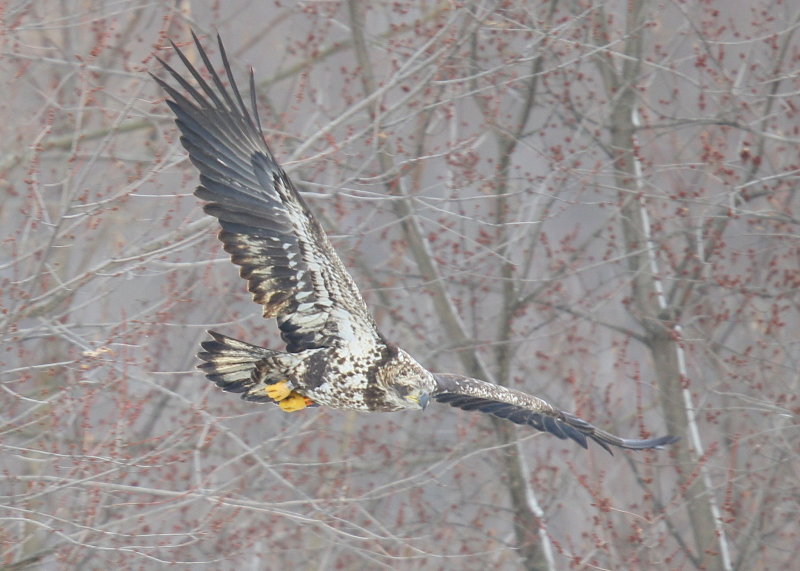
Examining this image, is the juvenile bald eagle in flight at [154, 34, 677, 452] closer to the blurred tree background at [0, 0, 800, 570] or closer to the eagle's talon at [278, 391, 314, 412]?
the eagle's talon at [278, 391, 314, 412]

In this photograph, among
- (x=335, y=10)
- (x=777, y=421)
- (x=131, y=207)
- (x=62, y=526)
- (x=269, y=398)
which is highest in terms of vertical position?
(x=335, y=10)

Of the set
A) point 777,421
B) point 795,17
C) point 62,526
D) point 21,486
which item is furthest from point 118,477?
point 795,17

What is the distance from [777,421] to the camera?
9273mm

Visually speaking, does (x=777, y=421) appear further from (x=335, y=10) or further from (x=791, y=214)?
(x=335, y=10)

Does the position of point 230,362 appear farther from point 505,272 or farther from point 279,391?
point 505,272

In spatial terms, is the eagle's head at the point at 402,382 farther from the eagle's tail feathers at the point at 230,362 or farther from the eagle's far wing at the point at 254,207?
the eagle's tail feathers at the point at 230,362

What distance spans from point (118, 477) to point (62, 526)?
1419mm

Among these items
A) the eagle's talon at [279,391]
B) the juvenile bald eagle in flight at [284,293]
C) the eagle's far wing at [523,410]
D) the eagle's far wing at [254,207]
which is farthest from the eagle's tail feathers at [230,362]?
the eagle's far wing at [523,410]

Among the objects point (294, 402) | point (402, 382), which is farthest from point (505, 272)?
point (402, 382)

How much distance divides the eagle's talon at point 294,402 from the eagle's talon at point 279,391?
2cm

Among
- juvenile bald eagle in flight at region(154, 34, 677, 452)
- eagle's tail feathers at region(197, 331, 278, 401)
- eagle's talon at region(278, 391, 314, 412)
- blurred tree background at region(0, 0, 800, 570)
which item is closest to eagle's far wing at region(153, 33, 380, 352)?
juvenile bald eagle in flight at region(154, 34, 677, 452)

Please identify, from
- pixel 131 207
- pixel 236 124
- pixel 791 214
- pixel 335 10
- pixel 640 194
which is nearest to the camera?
pixel 236 124

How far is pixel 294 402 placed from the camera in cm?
689

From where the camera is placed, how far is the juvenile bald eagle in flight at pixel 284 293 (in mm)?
6191
